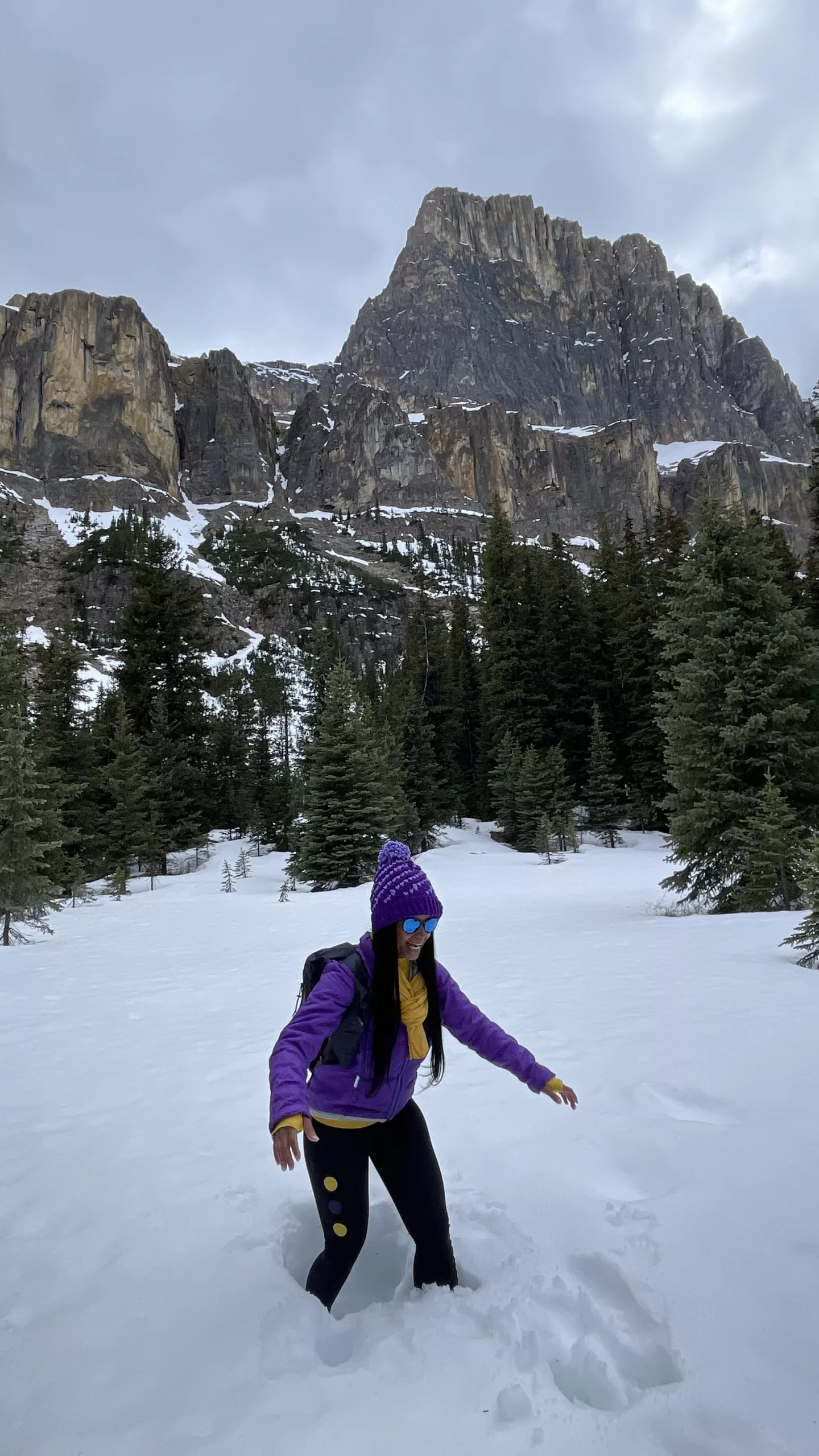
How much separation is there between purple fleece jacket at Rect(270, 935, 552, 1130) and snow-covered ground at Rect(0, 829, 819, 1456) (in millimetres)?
575

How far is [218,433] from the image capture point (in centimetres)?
12800

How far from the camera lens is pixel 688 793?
936 centimetres

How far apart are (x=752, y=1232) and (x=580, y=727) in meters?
24.3

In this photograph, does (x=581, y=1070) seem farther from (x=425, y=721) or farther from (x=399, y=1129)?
(x=425, y=721)

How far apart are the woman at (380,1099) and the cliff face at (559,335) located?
Answer: 177 metres

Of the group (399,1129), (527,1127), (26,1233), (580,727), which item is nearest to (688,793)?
(527,1127)

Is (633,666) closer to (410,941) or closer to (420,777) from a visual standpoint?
(420,777)

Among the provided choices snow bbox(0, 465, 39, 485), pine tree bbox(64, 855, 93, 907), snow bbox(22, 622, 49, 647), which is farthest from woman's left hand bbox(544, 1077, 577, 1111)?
snow bbox(0, 465, 39, 485)

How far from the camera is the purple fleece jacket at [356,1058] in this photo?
1.82m

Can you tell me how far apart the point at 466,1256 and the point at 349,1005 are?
1.02 m

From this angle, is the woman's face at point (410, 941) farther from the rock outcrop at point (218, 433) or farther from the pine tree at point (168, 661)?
the rock outcrop at point (218, 433)

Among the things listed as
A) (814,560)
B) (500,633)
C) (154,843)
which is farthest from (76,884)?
(814,560)

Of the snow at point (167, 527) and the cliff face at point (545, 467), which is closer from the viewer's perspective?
the snow at point (167, 527)

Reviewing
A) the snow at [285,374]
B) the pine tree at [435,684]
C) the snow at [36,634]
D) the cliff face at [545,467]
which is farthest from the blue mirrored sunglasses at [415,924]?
the snow at [285,374]
